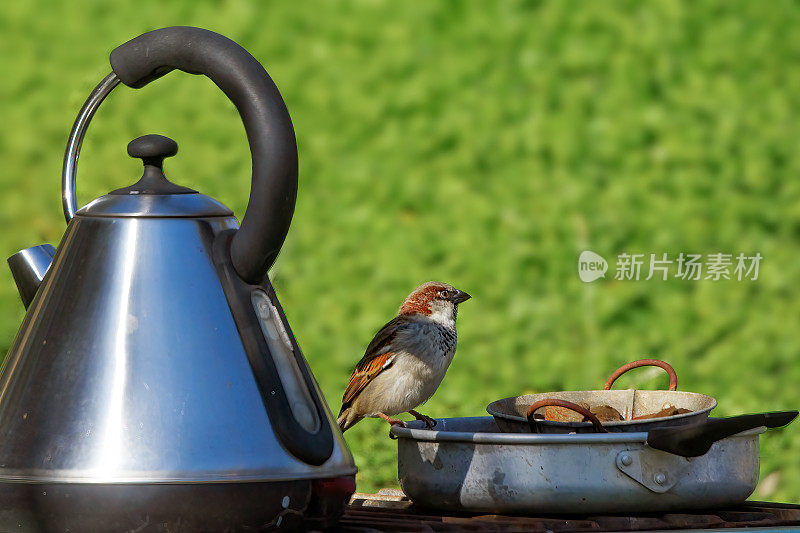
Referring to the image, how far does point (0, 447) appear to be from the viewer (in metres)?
2.01

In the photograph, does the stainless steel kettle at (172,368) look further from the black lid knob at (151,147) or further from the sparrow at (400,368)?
the sparrow at (400,368)

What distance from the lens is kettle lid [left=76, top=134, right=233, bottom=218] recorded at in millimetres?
2127

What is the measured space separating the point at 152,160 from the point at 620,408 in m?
1.23

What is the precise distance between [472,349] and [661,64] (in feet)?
4.63

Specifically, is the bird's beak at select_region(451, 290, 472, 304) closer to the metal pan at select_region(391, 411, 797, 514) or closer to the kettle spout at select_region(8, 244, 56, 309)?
the metal pan at select_region(391, 411, 797, 514)

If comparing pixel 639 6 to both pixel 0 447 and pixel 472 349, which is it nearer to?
pixel 472 349

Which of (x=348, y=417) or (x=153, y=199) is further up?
(x=153, y=199)

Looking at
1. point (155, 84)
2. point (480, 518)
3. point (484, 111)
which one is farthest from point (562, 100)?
point (480, 518)

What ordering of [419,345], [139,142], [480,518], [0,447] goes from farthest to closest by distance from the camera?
[419,345], [480,518], [139,142], [0,447]

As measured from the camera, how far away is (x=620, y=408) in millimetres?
2752

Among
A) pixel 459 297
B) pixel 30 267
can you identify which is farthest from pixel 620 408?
pixel 30 267

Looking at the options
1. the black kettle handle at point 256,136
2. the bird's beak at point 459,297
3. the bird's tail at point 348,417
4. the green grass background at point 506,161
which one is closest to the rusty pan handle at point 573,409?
the black kettle handle at point 256,136

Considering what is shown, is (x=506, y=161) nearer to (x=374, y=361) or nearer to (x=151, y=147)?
(x=374, y=361)

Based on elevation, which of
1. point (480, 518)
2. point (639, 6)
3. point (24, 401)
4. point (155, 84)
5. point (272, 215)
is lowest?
point (480, 518)
